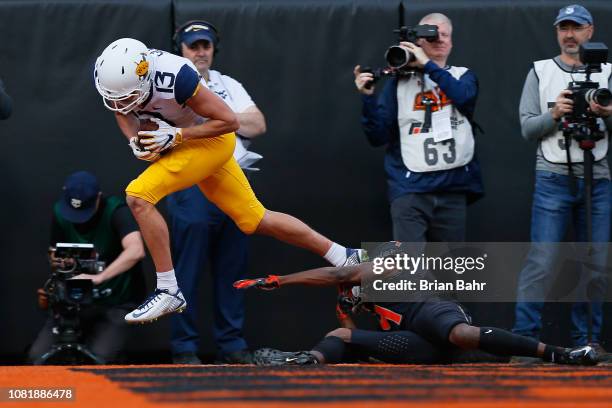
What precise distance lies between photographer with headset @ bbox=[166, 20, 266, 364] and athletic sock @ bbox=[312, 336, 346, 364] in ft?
3.92

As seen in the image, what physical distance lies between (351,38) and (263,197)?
1.33 metres

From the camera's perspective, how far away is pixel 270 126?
916 cm

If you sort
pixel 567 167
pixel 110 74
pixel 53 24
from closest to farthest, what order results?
pixel 110 74 → pixel 567 167 → pixel 53 24

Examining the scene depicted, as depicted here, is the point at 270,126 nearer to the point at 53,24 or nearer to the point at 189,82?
the point at 53,24

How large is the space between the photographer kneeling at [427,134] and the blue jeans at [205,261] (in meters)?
1.10

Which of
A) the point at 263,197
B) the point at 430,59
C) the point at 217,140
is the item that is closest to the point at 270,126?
the point at 263,197

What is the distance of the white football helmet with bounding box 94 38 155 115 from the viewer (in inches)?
263

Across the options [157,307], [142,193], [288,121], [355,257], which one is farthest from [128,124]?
[288,121]

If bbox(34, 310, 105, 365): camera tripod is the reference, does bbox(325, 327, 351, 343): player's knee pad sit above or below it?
above

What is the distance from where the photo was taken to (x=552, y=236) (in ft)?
26.7

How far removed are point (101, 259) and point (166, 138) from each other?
6.13ft

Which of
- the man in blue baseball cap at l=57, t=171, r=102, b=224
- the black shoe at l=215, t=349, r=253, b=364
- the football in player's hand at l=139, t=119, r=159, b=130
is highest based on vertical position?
the football in player's hand at l=139, t=119, r=159, b=130

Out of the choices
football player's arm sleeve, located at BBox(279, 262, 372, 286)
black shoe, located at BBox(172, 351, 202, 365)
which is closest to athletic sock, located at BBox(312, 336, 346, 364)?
football player's arm sleeve, located at BBox(279, 262, 372, 286)

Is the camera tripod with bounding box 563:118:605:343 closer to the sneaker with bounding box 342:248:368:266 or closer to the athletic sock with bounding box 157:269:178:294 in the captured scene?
the sneaker with bounding box 342:248:368:266
